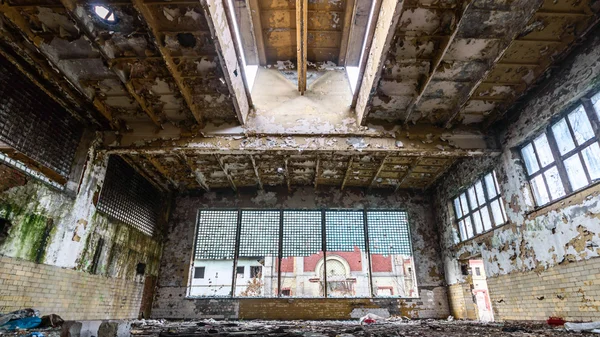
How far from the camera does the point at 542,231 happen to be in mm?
5273

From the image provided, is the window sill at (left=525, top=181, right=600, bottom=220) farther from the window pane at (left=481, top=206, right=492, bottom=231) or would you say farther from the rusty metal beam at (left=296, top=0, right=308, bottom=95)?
the rusty metal beam at (left=296, top=0, right=308, bottom=95)

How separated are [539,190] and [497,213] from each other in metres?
1.33

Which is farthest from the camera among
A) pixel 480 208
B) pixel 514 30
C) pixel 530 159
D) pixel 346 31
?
pixel 480 208

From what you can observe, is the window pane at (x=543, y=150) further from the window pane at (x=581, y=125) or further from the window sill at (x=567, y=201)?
the window sill at (x=567, y=201)

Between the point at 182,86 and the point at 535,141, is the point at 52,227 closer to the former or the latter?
the point at 182,86

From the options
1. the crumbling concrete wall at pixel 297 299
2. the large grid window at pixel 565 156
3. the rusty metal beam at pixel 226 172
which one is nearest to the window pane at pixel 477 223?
the large grid window at pixel 565 156

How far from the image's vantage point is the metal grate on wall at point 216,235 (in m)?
9.35

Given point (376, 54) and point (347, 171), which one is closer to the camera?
point (376, 54)

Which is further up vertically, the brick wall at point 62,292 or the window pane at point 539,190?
the window pane at point 539,190

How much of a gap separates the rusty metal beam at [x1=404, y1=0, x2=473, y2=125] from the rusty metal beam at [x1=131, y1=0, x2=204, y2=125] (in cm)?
393

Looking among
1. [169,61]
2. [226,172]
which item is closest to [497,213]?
[226,172]

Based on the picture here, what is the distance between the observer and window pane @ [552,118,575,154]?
4848mm

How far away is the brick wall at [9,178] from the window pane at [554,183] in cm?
824

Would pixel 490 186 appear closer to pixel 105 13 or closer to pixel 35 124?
pixel 105 13
